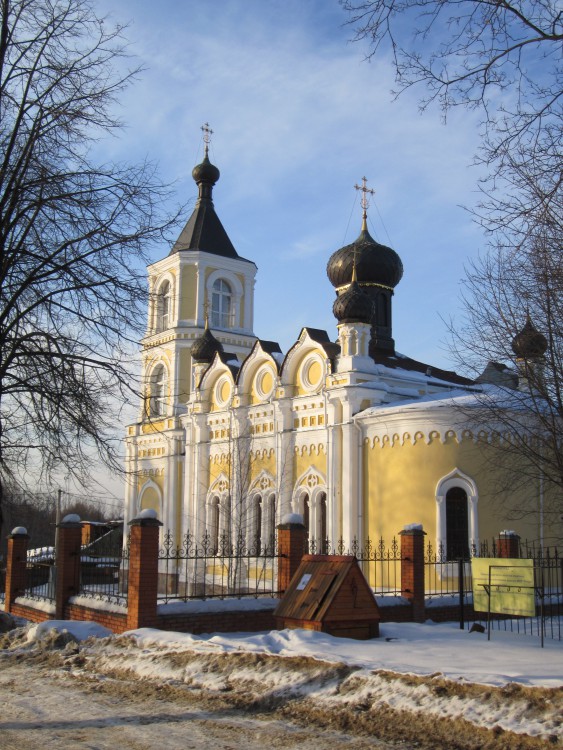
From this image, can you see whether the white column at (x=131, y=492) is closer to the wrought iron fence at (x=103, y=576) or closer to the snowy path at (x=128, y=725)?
the wrought iron fence at (x=103, y=576)

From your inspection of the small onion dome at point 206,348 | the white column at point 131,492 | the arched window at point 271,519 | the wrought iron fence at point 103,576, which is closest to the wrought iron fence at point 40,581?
the wrought iron fence at point 103,576

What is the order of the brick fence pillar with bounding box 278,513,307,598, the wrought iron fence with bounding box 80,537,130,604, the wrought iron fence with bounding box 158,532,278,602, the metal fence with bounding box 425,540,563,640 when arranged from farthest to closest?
1. the wrought iron fence with bounding box 158,532,278,602
2. the metal fence with bounding box 425,540,563,640
3. the brick fence pillar with bounding box 278,513,307,598
4. the wrought iron fence with bounding box 80,537,130,604

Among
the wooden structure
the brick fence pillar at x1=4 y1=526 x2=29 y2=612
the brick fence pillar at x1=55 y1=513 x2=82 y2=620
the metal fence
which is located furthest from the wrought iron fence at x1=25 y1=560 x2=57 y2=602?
the metal fence

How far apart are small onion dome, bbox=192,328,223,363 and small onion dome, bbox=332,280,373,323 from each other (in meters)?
6.43

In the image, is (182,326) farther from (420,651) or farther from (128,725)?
(128,725)

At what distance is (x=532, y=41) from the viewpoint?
22.4ft

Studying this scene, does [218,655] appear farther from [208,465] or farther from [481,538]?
[208,465]

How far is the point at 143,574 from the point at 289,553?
251 cm

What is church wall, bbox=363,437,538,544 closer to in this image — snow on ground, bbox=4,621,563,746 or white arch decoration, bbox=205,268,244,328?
snow on ground, bbox=4,621,563,746

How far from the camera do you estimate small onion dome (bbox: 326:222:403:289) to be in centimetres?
2448

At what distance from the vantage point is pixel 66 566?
496 inches

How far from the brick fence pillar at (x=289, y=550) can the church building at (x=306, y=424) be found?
2.92 metres

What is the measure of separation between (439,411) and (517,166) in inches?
412

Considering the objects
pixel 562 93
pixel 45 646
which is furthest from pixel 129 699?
pixel 562 93
